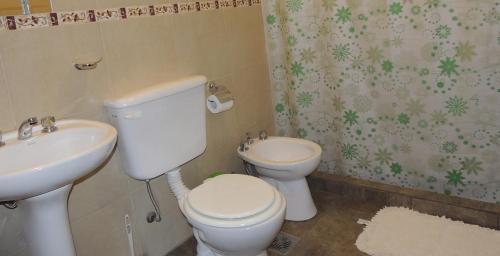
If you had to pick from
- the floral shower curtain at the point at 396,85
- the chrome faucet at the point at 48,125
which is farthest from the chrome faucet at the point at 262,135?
the chrome faucet at the point at 48,125

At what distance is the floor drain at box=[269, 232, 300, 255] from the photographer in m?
1.84

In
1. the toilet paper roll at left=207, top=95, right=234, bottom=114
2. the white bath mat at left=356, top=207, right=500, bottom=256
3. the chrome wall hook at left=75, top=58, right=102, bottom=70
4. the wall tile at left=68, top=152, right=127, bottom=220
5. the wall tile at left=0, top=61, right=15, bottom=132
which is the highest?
the chrome wall hook at left=75, top=58, right=102, bottom=70

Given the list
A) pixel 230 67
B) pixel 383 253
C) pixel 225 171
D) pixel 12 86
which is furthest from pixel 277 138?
pixel 12 86

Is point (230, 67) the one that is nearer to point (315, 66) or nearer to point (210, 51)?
point (210, 51)

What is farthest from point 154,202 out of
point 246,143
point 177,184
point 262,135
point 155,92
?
point 262,135

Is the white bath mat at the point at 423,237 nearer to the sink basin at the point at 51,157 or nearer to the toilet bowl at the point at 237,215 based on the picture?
the toilet bowl at the point at 237,215

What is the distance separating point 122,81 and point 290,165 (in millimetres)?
883

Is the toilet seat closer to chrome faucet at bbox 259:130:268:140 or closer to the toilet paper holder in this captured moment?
the toilet paper holder

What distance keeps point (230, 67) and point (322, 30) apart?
55cm

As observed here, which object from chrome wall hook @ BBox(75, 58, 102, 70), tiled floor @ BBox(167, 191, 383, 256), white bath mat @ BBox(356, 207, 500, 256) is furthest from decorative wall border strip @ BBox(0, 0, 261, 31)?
white bath mat @ BBox(356, 207, 500, 256)

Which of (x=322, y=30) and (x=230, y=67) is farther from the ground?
(x=322, y=30)

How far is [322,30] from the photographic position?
2.12 meters

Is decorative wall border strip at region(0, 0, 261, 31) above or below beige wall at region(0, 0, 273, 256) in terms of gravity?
above

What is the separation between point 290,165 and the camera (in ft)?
6.25
